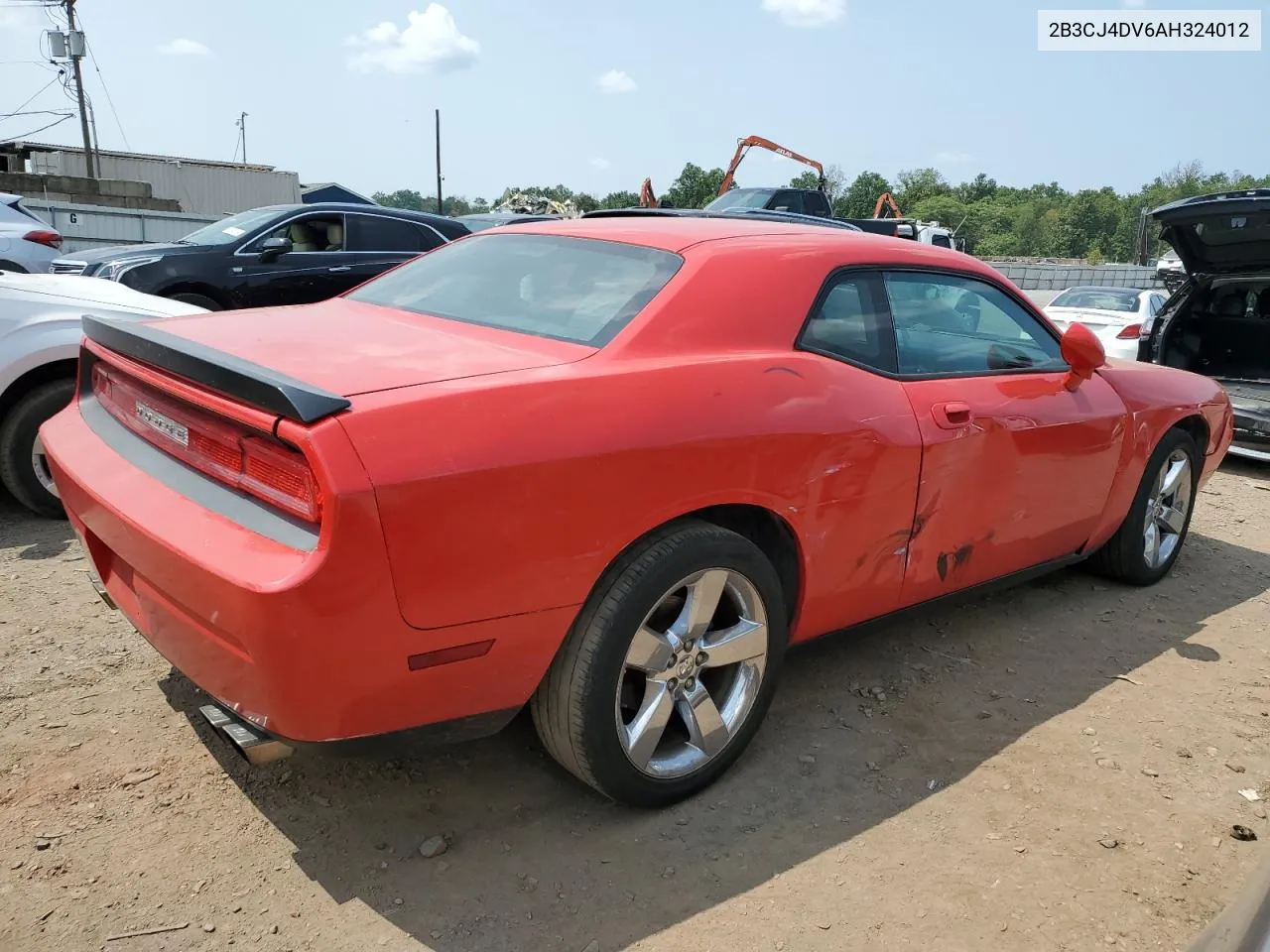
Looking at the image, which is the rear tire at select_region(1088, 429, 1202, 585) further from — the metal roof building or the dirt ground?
the metal roof building

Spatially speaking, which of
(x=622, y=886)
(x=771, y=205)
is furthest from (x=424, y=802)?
(x=771, y=205)

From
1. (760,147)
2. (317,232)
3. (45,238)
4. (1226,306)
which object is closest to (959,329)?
(1226,306)

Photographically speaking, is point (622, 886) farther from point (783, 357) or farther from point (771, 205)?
point (771, 205)

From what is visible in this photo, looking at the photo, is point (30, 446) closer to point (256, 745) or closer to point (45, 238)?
point (256, 745)

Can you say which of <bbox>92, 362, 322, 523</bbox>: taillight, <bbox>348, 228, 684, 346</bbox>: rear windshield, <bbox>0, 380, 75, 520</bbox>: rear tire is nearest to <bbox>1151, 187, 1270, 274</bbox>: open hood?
<bbox>348, 228, 684, 346</bbox>: rear windshield

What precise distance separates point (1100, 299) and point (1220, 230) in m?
4.98

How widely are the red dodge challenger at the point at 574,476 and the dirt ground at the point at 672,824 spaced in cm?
28

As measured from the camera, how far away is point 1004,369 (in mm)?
3475

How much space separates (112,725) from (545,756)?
1287 millimetres

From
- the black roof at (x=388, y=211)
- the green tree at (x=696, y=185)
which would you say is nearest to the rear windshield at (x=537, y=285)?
the black roof at (x=388, y=211)

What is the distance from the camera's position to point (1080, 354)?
3.60m

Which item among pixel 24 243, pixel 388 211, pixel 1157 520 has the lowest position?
pixel 1157 520

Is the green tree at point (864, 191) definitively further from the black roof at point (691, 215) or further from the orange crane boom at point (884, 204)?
the black roof at point (691, 215)

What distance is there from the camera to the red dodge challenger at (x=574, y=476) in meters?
1.97
